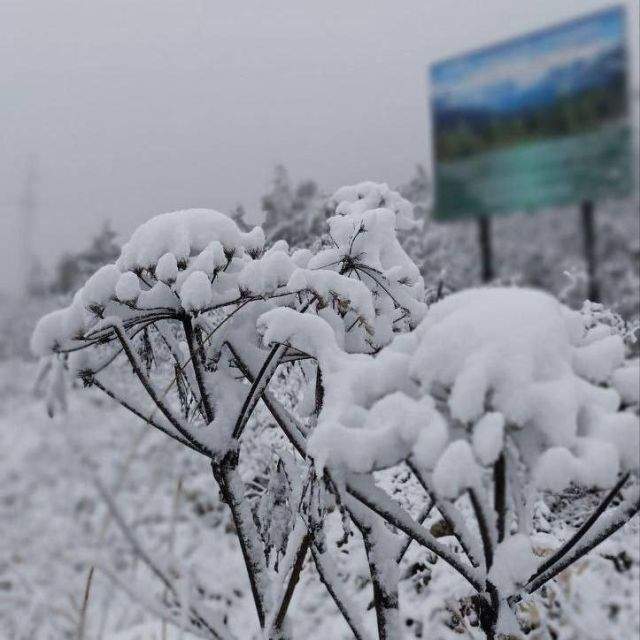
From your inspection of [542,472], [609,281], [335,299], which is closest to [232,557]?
[335,299]

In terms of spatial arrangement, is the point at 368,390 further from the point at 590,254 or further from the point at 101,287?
the point at 590,254

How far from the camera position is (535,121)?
16359 mm

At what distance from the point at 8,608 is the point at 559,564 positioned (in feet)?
15.9

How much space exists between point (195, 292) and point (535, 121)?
54.0 feet

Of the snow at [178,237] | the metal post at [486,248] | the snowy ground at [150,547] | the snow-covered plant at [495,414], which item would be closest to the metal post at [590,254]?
the metal post at [486,248]

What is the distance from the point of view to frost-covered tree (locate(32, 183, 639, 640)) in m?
1.12

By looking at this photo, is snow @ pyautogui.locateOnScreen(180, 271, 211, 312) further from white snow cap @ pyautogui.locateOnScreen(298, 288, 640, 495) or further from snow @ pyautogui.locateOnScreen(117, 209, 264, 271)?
white snow cap @ pyautogui.locateOnScreen(298, 288, 640, 495)

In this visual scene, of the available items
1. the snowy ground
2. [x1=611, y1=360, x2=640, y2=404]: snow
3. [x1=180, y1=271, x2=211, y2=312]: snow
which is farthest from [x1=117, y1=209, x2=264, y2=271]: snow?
[x1=611, y1=360, x2=640, y2=404]: snow

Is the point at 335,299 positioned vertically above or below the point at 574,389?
above

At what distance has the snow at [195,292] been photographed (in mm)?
1560

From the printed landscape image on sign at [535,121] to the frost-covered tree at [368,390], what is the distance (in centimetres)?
1422

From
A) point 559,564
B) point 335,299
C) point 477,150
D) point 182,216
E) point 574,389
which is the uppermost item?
point 477,150

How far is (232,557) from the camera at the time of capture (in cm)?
514

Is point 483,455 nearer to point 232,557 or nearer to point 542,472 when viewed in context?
point 542,472
